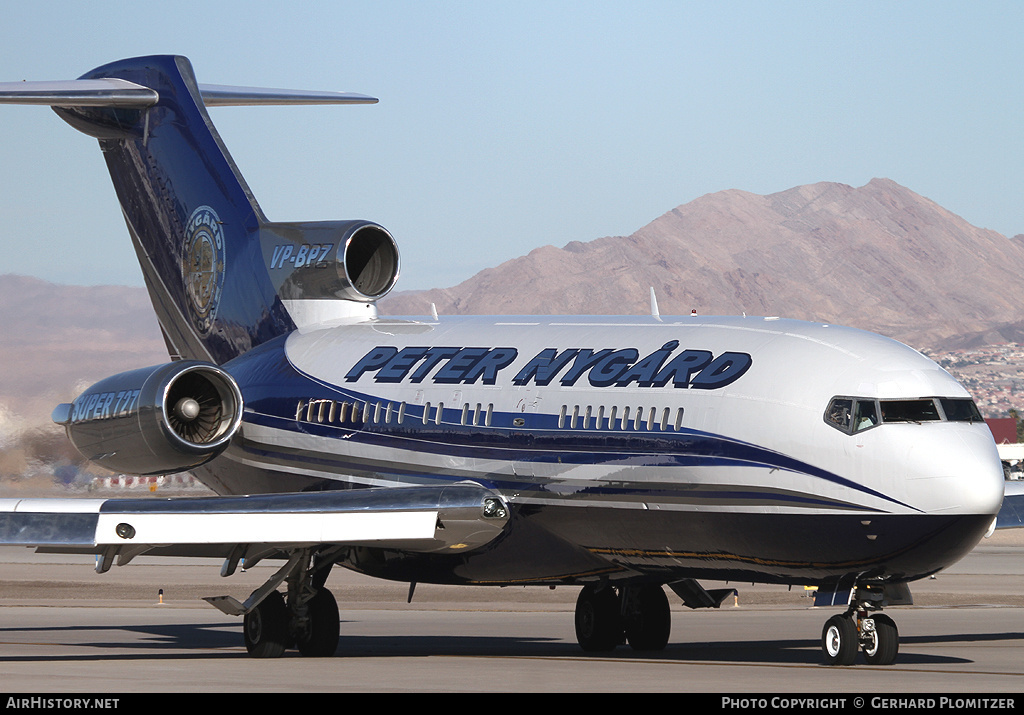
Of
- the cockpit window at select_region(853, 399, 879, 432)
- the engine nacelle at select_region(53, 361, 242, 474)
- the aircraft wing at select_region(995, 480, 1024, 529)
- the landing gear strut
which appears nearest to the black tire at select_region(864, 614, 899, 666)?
the landing gear strut

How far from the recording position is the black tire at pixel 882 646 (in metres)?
19.0

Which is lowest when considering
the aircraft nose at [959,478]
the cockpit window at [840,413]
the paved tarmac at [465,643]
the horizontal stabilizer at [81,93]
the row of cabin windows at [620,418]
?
the paved tarmac at [465,643]

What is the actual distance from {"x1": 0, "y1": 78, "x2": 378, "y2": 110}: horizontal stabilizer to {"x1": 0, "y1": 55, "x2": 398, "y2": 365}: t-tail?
33 mm

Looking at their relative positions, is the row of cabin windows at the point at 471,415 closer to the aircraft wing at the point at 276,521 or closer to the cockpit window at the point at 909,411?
the aircraft wing at the point at 276,521

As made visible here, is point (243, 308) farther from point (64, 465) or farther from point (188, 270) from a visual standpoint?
point (64, 465)

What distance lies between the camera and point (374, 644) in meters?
26.1

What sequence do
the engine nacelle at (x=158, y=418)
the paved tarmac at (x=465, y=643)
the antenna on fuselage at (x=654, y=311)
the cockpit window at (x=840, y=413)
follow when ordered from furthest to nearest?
the engine nacelle at (x=158, y=418) → the antenna on fuselage at (x=654, y=311) → the cockpit window at (x=840, y=413) → the paved tarmac at (x=465, y=643)

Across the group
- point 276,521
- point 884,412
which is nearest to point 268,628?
point 276,521

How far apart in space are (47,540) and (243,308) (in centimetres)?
739

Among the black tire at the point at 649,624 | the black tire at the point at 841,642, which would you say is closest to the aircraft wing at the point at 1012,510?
the black tire at the point at 841,642

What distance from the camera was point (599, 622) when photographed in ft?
80.0

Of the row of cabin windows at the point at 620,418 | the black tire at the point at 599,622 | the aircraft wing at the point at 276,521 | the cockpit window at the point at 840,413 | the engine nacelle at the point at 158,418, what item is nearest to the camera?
the cockpit window at the point at 840,413

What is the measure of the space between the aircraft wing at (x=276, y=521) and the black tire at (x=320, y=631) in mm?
1829
